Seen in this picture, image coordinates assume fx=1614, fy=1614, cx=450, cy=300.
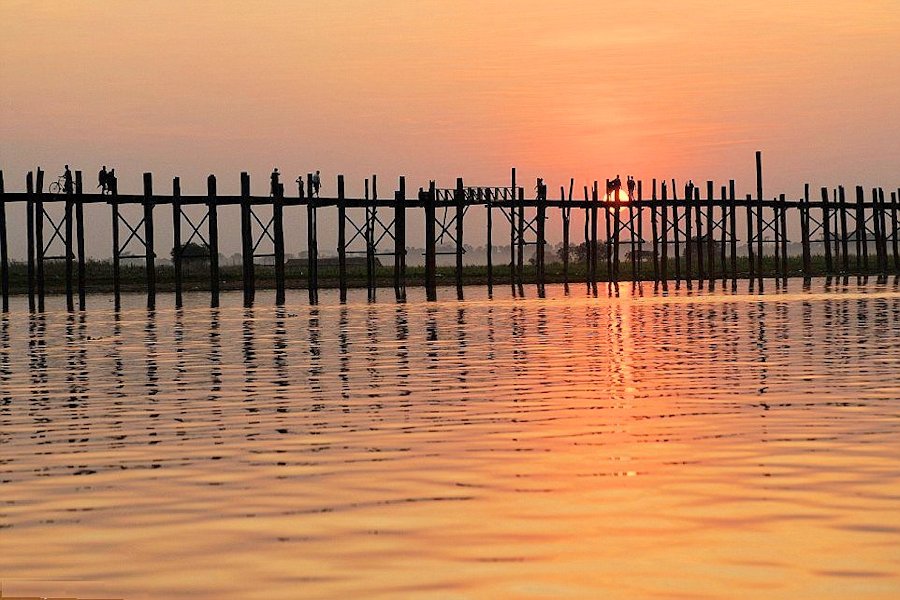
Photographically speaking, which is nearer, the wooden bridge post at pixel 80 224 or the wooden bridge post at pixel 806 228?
the wooden bridge post at pixel 80 224

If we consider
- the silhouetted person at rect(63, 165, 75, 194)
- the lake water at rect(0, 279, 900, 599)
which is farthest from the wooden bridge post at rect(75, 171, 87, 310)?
the lake water at rect(0, 279, 900, 599)

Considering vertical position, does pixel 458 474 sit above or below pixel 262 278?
below

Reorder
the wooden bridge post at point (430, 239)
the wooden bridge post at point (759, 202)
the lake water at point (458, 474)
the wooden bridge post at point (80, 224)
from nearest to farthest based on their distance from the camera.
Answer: the lake water at point (458, 474) → the wooden bridge post at point (80, 224) → the wooden bridge post at point (430, 239) → the wooden bridge post at point (759, 202)

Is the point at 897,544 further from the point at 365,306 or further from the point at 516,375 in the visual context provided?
the point at 365,306

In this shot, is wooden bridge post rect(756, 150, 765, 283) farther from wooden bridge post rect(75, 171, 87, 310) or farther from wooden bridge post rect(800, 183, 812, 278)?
wooden bridge post rect(75, 171, 87, 310)

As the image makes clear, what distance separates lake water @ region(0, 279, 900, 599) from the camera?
289 inches

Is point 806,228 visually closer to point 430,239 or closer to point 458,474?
point 430,239

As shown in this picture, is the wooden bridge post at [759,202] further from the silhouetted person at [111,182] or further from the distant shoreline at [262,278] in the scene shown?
the silhouetted person at [111,182]

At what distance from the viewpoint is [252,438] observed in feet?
42.1

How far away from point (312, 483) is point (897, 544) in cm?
387

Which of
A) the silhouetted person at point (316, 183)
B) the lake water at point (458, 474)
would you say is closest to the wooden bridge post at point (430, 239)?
the silhouetted person at point (316, 183)

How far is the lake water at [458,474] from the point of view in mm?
7348

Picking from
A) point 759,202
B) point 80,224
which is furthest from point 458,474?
point 759,202

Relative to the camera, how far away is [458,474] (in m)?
10.5
